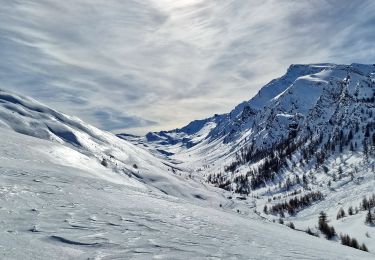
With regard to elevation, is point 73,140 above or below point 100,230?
above

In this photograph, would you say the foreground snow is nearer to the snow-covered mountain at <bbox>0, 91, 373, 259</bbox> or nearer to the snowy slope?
the snow-covered mountain at <bbox>0, 91, 373, 259</bbox>

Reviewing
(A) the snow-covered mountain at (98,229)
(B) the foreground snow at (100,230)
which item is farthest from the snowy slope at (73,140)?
(B) the foreground snow at (100,230)

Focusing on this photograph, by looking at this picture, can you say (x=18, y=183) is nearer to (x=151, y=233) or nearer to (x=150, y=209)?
(x=150, y=209)

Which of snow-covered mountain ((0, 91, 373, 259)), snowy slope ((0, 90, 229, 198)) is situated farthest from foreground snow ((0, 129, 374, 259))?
snowy slope ((0, 90, 229, 198))

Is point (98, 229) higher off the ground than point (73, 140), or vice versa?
point (73, 140)

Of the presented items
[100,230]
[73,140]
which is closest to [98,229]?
[100,230]

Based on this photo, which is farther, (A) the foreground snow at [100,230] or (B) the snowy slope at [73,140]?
(B) the snowy slope at [73,140]

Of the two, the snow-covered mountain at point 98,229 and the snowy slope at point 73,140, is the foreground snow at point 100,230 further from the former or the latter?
the snowy slope at point 73,140

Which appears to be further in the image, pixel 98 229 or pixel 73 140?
pixel 73 140

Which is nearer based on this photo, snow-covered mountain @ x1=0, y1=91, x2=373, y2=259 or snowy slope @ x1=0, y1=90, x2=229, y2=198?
snow-covered mountain @ x1=0, y1=91, x2=373, y2=259

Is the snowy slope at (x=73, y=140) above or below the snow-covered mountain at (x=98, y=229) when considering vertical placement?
above

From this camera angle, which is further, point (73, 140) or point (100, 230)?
point (73, 140)

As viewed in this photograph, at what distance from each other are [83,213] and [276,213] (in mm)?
125989

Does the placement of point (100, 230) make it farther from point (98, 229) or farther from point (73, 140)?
point (73, 140)
